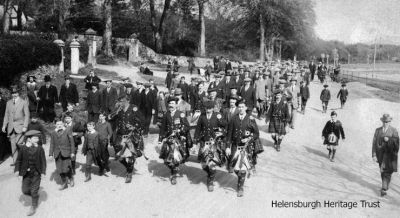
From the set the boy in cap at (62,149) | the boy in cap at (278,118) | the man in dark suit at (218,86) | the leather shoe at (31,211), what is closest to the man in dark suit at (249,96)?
the man in dark suit at (218,86)

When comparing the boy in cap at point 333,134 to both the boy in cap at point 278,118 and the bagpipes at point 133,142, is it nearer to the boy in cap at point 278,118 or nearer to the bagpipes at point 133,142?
the boy in cap at point 278,118

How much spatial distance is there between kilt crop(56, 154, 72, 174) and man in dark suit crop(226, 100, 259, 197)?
3.26 m

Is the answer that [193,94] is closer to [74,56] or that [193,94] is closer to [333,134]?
[333,134]

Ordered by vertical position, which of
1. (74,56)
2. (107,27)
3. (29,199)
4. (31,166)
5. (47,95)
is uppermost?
(107,27)

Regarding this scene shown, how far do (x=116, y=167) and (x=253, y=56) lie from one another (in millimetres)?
50726

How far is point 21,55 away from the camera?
65.4ft

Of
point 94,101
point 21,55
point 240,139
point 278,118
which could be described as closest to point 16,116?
point 94,101

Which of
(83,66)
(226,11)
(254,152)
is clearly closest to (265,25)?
(226,11)

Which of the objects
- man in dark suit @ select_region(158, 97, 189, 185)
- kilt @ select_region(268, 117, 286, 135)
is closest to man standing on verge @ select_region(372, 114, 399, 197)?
kilt @ select_region(268, 117, 286, 135)

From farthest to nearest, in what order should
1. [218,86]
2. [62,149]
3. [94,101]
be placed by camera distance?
[218,86] → [94,101] → [62,149]

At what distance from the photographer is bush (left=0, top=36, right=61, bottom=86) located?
1930cm

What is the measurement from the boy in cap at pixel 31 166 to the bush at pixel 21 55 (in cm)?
1248

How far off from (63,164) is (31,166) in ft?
3.84

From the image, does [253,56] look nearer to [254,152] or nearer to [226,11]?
[226,11]
